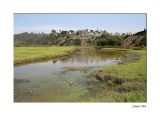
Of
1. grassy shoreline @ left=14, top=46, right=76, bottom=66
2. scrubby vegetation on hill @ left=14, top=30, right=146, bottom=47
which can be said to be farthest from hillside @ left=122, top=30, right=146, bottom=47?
grassy shoreline @ left=14, top=46, right=76, bottom=66

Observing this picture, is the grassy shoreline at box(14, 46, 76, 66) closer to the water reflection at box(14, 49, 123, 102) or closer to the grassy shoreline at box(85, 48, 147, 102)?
the water reflection at box(14, 49, 123, 102)

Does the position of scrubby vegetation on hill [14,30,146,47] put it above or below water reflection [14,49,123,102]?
above

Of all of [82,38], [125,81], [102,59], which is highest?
[82,38]

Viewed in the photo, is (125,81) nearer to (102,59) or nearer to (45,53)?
(102,59)

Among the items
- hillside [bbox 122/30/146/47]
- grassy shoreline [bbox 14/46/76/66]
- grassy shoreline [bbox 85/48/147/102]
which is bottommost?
grassy shoreline [bbox 85/48/147/102]

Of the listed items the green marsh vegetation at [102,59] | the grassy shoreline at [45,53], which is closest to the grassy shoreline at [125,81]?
the green marsh vegetation at [102,59]

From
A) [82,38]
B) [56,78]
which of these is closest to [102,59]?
[82,38]

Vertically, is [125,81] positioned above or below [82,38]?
below

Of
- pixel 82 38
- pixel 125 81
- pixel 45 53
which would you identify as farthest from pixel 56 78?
pixel 125 81

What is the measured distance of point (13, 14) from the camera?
6.09 feet
